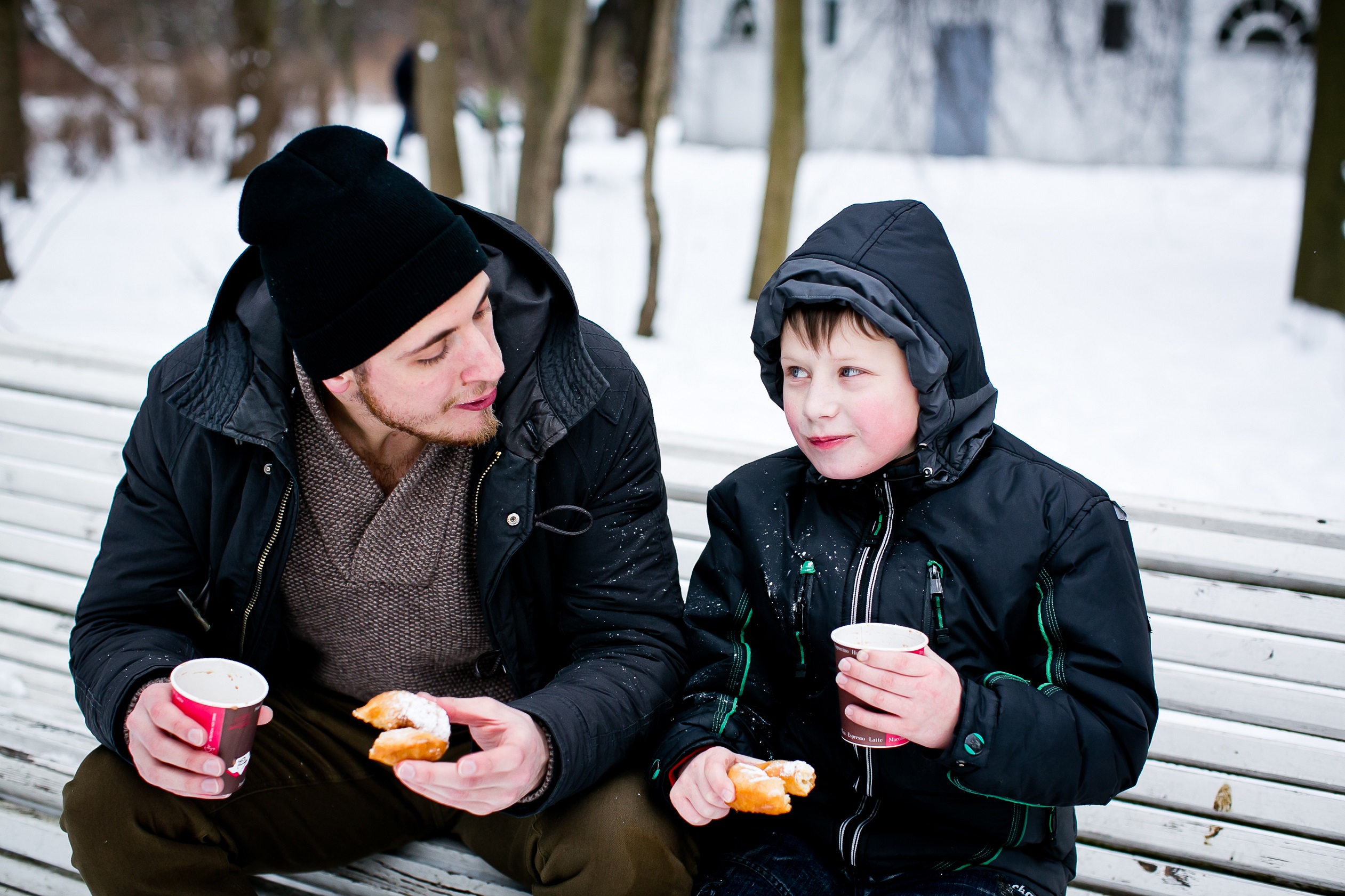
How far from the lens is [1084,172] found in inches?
645

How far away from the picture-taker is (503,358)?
88.0 inches

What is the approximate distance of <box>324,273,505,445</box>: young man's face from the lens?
2094 millimetres

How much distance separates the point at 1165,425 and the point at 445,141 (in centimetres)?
648

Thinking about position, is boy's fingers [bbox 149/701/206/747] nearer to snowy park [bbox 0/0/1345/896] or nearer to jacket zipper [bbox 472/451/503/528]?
snowy park [bbox 0/0/1345/896]

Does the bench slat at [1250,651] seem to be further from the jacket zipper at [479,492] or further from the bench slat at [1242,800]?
the jacket zipper at [479,492]

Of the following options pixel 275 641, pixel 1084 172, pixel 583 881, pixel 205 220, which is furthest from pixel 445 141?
pixel 1084 172

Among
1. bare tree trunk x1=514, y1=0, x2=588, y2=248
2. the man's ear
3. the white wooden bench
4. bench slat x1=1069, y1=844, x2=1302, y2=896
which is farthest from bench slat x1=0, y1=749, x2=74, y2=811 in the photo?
bare tree trunk x1=514, y1=0, x2=588, y2=248

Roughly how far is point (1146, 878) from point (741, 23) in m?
18.5

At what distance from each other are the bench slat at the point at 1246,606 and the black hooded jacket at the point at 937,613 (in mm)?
502

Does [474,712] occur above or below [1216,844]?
above

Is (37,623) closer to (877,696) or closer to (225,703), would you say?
(225,703)

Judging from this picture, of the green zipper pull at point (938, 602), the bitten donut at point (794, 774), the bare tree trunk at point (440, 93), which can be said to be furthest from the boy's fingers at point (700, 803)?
the bare tree trunk at point (440, 93)

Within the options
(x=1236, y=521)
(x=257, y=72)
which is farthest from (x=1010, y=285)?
(x=257, y=72)

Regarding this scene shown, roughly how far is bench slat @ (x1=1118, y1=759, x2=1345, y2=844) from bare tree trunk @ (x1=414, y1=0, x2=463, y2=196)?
26.8ft
